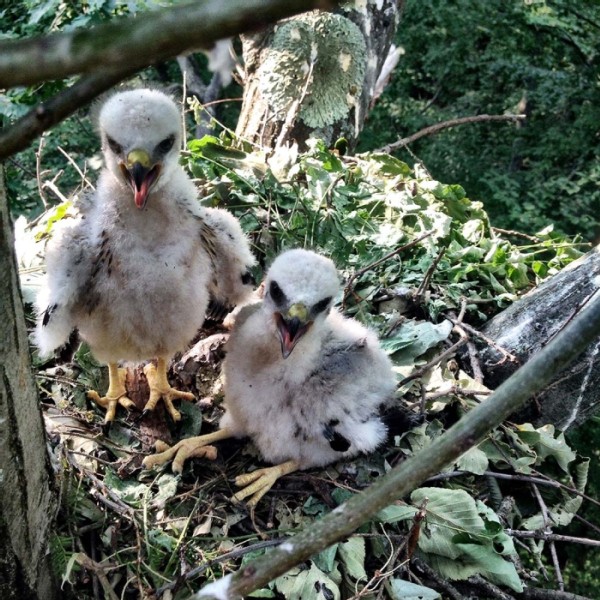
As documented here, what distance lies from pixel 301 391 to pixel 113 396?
84 centimetres

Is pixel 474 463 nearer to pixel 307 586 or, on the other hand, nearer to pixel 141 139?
pixel 307 586

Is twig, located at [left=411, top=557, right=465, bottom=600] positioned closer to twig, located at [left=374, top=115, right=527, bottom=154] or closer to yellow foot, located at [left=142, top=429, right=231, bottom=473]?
yellow foot, located at [left=142, top=429, right=231, bottom=473]

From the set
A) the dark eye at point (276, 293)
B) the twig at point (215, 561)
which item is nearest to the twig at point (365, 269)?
the dark eye at point (276, 293)

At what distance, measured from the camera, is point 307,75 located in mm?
4281

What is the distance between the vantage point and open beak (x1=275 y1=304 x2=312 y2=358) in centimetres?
257

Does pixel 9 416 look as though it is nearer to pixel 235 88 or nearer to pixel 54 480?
pixel 54 480

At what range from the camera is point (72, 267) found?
2656 millimetres

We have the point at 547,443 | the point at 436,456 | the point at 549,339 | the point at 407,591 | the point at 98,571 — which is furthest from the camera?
the point at 549,339

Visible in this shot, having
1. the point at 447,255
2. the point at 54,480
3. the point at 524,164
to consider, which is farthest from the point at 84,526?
the point at 524,164

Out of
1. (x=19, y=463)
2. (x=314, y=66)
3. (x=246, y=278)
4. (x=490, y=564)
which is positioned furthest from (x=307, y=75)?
(x=19, y=463)

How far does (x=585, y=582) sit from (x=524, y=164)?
3.63 metres

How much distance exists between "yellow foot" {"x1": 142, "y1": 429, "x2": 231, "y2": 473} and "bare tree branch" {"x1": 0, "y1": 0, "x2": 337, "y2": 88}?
2.22 metres

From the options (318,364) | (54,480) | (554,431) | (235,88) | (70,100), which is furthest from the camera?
(235,88)

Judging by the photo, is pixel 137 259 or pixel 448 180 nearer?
pixel 137 259
